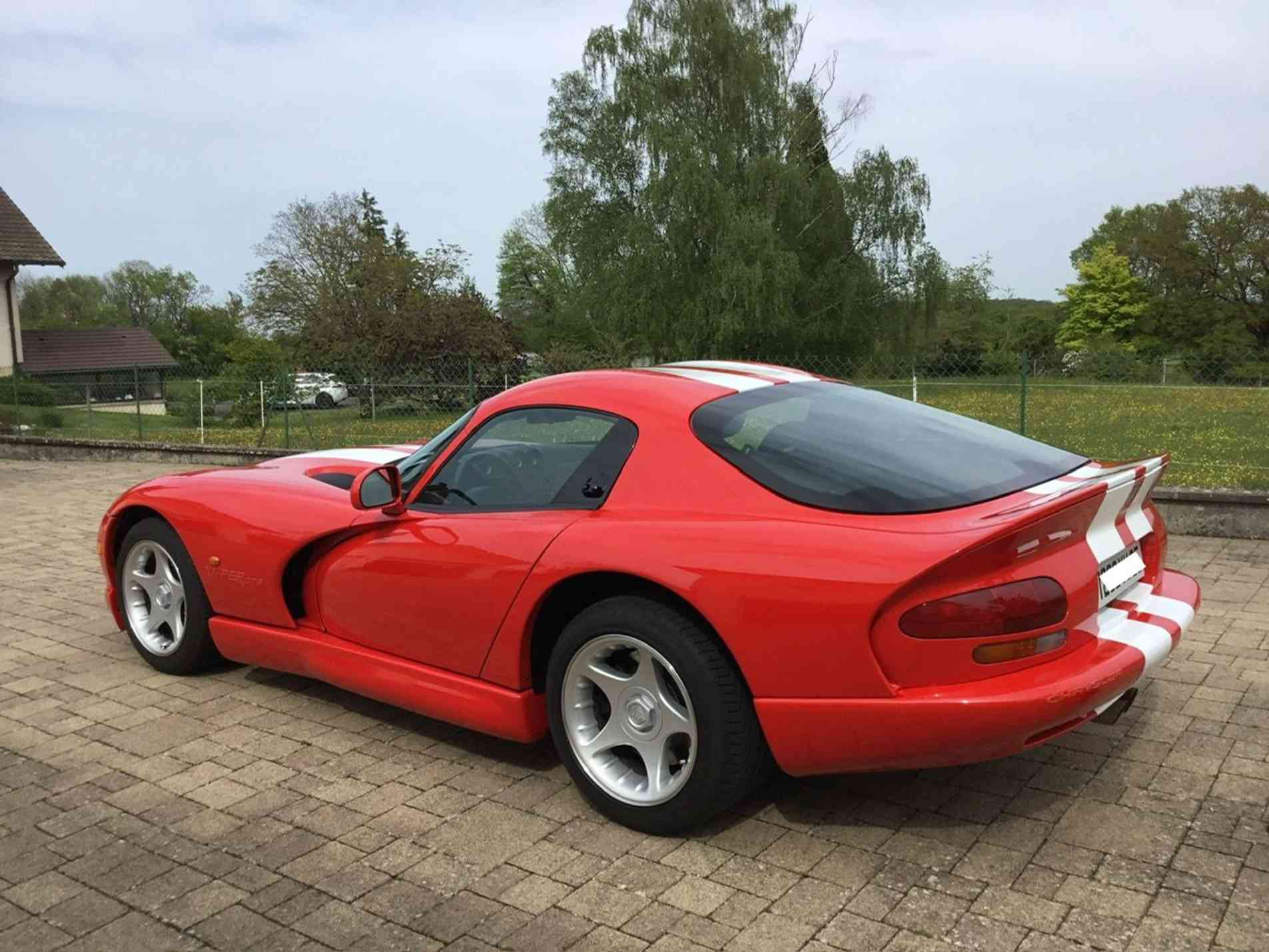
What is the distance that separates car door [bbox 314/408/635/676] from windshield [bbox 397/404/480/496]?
0.10 meters

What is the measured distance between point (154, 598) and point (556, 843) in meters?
2.58

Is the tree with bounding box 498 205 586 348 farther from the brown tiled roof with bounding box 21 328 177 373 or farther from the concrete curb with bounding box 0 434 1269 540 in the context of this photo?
the concrete curb with bounding box 0 434 1269 540

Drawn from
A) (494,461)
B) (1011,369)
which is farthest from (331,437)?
(494,461)

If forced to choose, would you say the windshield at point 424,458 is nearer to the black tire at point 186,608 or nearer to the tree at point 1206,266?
the black tire at point 186,608

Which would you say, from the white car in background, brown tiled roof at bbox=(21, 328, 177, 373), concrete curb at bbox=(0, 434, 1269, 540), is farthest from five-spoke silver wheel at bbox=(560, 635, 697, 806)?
brown tiled roof at bbox=(21, 328, 177, 373)

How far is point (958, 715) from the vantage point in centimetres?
256

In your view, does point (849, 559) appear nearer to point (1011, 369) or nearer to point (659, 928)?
point (659, 928)

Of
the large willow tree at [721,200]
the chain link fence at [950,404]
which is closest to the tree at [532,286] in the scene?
the large willow tree at [721,200]

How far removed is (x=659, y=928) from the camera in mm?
2547

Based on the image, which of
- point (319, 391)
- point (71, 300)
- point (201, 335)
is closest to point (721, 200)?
point (319, 391)

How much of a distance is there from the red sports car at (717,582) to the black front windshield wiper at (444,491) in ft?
0.04

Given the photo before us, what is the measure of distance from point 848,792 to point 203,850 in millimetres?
1986

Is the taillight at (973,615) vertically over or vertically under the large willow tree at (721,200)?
under

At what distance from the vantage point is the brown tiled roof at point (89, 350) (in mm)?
41094
